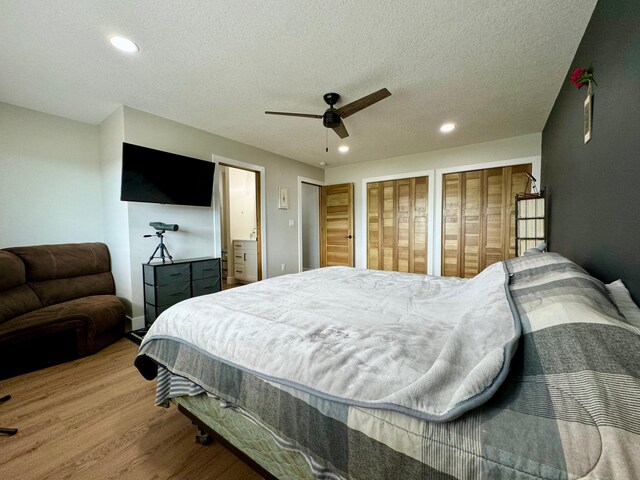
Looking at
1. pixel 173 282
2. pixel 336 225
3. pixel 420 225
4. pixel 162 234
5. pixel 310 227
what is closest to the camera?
pixel 173 282

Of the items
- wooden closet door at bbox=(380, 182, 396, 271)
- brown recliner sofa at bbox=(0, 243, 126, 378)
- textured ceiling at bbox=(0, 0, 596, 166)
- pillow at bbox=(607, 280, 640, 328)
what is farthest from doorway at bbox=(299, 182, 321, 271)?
pillow at bbox=(607, 280, 640, 328)

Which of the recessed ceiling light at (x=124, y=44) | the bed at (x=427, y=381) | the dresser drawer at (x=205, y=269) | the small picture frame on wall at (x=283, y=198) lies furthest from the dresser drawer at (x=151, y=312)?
the small picture frame on wall at (x=283, y=198)

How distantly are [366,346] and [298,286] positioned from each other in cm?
99

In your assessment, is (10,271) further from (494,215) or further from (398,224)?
(494,215)

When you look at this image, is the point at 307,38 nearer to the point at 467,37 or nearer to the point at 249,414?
the point at 467,37

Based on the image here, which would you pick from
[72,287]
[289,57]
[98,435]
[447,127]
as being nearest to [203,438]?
[98,435]

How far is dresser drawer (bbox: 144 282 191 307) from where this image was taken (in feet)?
8.89

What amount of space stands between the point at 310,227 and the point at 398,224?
2.31 meters

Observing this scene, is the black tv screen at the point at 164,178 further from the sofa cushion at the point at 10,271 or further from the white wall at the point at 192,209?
the sofa cushion at the point at 10,271

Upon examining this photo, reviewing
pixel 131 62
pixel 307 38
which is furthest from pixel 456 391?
pixel 131 62

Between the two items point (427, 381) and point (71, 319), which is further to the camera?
point (71, 319)

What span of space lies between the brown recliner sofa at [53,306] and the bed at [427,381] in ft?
4.99

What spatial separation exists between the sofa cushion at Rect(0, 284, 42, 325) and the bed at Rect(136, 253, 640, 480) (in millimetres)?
1860

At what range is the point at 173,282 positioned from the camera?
9.35 feet
